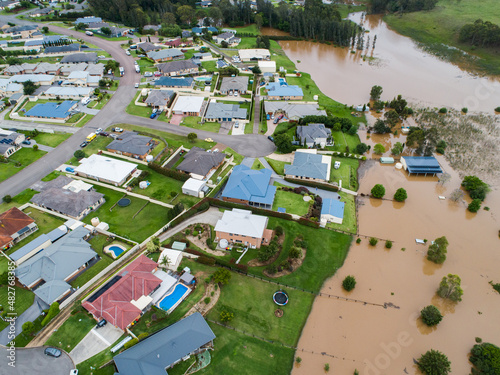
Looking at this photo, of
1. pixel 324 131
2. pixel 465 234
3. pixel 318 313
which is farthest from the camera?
pixel 324 131

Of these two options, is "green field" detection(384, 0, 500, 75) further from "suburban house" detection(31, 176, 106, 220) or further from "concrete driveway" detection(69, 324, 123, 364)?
"concrete driveway" detection(69, 324, 123, 364)

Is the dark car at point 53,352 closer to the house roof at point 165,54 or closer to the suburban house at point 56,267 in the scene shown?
the suburban house at point 56,267

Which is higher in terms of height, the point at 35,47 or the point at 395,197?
the point at 35,47

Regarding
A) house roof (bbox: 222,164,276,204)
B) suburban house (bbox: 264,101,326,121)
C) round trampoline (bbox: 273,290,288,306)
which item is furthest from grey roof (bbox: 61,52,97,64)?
round trampoline (bbox: 273,290,288,306)

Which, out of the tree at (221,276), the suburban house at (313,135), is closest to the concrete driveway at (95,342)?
the tree at (221,276)

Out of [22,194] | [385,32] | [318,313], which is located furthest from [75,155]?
[385,32]

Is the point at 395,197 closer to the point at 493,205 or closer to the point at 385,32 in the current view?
the point at 493,205

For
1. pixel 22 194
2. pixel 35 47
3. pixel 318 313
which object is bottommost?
pixel 318 313
